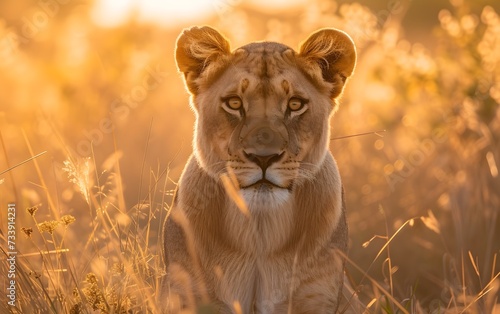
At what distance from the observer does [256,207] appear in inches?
171

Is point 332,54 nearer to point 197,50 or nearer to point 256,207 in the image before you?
point 197,50

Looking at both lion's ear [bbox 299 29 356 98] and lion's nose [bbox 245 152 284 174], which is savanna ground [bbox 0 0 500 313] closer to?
lion's ear [bbox 299 29 356 98]

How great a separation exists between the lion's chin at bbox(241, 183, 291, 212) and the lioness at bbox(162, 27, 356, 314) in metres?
0.01

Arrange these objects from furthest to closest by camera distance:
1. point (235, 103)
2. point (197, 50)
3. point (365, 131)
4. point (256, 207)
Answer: point (365, 131) → point (197, 50) → point (235, 103) → point (256, 207)

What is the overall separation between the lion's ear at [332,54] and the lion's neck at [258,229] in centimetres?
72

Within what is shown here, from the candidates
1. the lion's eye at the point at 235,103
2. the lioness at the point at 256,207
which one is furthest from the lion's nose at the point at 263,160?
the lion's eye at the point at 235,103

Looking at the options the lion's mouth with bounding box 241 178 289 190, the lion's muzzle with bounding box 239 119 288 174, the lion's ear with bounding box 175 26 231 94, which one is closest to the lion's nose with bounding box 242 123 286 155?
the lion's muzzle with bounding box 239 119 288 174

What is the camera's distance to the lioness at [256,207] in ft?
14.6

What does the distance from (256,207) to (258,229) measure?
0.27 metres

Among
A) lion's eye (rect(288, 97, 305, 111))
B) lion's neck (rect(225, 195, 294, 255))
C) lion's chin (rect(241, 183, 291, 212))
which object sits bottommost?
lion's neck (rect(225, 195, 294, 255))

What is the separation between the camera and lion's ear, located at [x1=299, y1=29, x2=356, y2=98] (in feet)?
15.7

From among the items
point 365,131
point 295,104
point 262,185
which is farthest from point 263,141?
point 365,131

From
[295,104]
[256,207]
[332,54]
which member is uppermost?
[332,54]

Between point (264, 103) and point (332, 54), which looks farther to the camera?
point (332, 54)
